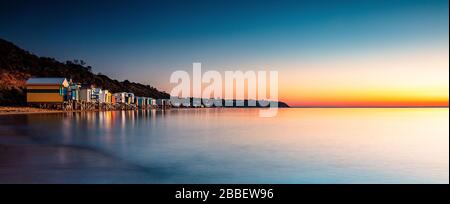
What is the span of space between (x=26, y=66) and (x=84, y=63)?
40840 mm

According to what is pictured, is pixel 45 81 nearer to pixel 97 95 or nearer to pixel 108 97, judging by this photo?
pixel 97 95

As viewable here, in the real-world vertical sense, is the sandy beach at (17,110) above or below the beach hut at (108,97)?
below

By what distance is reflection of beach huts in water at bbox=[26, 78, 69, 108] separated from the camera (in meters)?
70.9

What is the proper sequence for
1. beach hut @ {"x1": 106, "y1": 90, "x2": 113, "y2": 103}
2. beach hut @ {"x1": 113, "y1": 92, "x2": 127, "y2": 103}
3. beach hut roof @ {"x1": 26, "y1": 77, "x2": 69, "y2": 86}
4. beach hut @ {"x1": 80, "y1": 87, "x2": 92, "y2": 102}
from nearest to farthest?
beach hut roof @ {"x1": 26, "y1": 77, "x2": 69, "y2": 86}
beach hut @ {"x1": 80, "y1": 87, "x2": 92, "y2": 102}
beach hut @ {"x1": 106, "y1": 90, "x2": 113, "y2": 103}
beach hut @ {"x1": 113, "y1": 92, "x2": 127, "y2": 103}

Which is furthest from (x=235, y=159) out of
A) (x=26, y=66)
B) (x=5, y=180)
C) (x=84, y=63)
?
(x=84, y=63)

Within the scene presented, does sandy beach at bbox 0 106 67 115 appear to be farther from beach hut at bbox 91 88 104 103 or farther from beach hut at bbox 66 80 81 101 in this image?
beach hut at bbox 91 88 104 103

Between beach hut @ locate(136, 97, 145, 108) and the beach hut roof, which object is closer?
the beach hut roof

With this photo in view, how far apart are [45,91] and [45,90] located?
0.19 m

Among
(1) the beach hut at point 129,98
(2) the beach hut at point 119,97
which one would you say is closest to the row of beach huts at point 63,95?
(2) the beach hut at point 119,97

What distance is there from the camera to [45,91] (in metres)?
71.7

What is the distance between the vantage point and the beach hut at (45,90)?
2790 inches

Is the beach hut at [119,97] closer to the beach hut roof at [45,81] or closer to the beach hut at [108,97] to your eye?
the beach hut at [108,97]

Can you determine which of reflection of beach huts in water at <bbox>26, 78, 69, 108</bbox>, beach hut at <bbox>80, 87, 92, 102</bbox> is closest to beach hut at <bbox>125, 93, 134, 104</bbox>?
beach hut at <bbox>80, 87, 92, 102</bbox>
